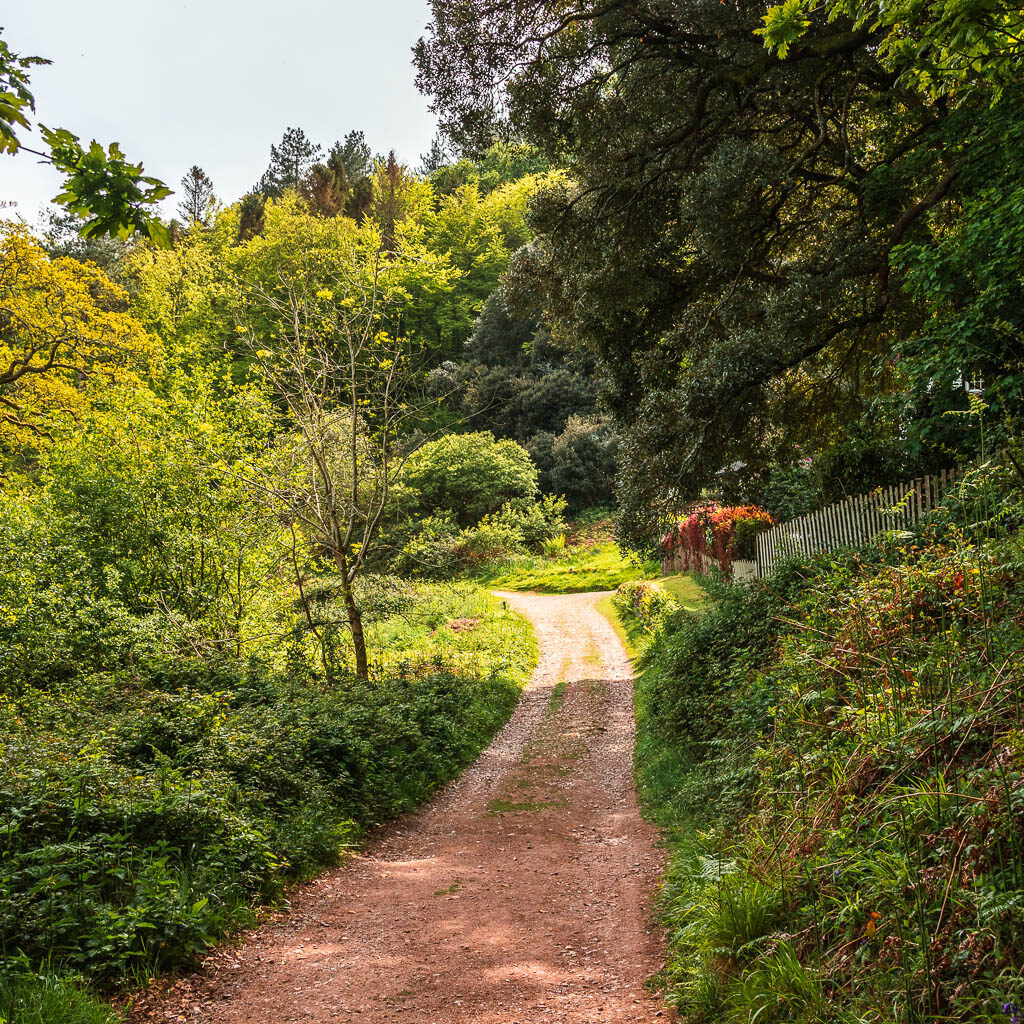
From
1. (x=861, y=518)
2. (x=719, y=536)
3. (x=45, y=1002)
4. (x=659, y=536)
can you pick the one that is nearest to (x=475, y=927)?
(x=45, y=1002)

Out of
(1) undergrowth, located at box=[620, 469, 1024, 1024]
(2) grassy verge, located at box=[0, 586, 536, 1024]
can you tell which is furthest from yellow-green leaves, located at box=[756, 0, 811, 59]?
(2) grassy verge, located at box=[0, 586, 536, 1024]

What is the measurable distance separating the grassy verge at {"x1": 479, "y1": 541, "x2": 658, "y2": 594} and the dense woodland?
7.80m

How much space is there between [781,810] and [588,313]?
1053 cm

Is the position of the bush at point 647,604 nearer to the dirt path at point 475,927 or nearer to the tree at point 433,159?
the dirt path at point 475,927

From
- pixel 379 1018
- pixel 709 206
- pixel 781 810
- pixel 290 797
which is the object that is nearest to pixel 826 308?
pixel 709 206

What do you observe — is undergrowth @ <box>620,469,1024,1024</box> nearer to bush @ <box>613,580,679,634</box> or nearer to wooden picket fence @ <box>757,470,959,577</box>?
wooden picket fence @ <box>757,470,959,577</box>

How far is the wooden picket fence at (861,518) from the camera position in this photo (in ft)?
28.0

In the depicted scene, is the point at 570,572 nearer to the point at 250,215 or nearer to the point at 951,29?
the point at 951,29

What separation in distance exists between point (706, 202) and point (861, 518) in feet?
16.5

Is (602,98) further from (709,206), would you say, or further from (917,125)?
(917,125)

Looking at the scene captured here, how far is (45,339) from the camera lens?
19969 millimetres

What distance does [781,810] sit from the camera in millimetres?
4977

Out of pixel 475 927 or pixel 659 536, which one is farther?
pixel 659 536

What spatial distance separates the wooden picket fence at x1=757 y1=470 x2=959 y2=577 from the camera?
8.53 m
